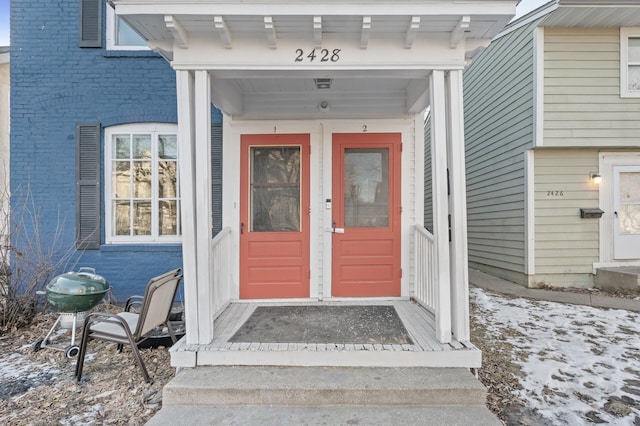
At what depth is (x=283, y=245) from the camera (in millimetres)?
4000

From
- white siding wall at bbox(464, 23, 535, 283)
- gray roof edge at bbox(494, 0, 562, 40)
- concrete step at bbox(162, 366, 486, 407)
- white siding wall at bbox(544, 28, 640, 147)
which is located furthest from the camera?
white siding wall at bbox(464, 23, 535, 283)

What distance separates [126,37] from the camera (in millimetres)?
4566

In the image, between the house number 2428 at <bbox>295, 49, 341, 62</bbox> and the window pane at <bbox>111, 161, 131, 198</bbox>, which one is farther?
the window pane at <bbox>111, 161, 131, 198</bbox>

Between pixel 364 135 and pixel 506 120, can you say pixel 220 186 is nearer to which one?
pixel 364 135

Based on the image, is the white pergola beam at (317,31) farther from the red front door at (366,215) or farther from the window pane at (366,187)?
the window pane at (366,187)

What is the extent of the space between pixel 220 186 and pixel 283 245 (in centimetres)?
113

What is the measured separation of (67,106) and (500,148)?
7117 millimetres

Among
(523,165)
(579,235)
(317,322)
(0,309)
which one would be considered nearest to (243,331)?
(317,322)

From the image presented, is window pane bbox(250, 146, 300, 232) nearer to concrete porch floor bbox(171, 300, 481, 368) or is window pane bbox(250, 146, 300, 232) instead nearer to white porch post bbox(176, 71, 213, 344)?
white porch post bbox(176, 71, 213, 344)

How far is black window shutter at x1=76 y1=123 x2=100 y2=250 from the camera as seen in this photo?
4387 millimetres

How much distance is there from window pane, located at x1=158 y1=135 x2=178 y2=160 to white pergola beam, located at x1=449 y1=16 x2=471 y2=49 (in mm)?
3509

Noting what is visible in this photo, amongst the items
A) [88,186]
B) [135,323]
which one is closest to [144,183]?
[88,186]

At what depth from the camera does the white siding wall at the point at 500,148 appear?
5895 millimetres

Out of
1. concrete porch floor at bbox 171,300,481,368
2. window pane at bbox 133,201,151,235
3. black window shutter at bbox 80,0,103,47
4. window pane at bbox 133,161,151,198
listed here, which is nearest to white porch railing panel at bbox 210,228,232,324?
concrete porch floor at bbox 171,300,481,368
